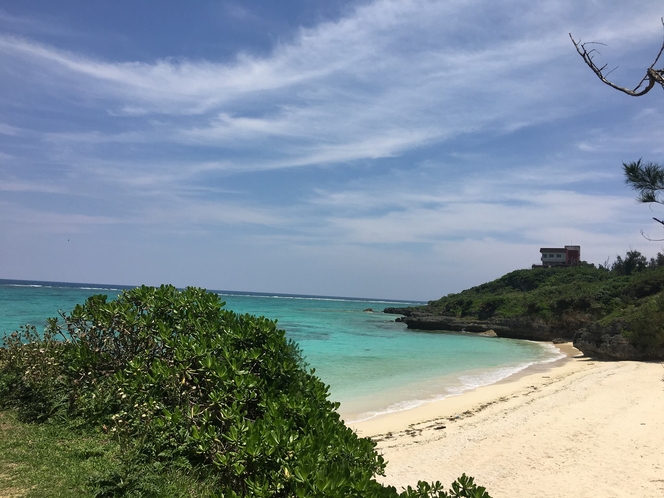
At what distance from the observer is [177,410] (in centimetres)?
429

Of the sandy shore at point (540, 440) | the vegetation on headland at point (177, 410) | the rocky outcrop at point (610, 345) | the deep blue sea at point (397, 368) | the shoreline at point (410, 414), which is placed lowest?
the deep blue sea at point (397, 368)

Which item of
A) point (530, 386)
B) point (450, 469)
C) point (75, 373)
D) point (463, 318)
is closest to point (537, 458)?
point (450, 469)

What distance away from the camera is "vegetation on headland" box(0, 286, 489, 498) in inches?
133

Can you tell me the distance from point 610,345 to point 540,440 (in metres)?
16.3

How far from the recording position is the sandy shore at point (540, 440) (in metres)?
7.19

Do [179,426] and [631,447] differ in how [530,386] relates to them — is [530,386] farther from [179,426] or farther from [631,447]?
[179,426]

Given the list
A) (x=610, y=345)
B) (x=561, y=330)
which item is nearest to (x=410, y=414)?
(x=610, y=345)

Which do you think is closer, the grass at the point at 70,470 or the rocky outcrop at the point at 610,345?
the grass at the point at 70,470

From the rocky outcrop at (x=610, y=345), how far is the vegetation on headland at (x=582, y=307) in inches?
1.5

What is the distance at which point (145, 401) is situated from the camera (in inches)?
182

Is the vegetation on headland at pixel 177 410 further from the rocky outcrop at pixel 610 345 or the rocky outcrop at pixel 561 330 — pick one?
the rocky outcrop at pixel 561 330

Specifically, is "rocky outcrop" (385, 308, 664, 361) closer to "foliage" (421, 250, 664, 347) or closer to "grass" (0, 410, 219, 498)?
"foliage" (421, 250, 664, 347)

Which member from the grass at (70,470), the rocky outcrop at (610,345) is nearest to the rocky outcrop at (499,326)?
the rocky outcrop at (610,345)

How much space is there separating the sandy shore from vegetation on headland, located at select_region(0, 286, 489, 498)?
373 cm
